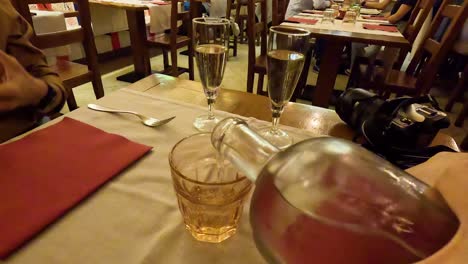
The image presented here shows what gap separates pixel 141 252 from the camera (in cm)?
29

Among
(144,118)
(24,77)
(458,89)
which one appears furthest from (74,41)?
(458,89)

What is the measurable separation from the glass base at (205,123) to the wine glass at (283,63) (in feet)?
0.33

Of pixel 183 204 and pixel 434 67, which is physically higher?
pixel 183 204

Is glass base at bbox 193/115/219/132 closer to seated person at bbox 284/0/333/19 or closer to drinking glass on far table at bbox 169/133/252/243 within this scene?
drinking glass on far table at bbox 169/133/252/243

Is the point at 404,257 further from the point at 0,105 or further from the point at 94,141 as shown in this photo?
the point at 0,105

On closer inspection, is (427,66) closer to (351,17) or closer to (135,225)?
(351,17)

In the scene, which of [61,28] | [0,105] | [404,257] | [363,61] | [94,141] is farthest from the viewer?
[363,61]

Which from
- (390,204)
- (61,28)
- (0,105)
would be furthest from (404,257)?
(61,28)

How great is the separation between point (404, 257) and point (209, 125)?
0.40 m

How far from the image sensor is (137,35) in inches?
101

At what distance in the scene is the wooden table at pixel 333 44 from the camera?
58.8 inches

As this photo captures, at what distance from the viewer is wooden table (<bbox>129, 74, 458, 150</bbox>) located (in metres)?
0.59

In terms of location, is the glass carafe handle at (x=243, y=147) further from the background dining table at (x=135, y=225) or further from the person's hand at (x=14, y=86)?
the person's hand at (x=14, y=86)

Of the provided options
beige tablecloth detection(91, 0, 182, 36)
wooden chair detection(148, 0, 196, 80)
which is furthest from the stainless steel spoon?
beige tablecloth detection(91, 0, 182, 36)
